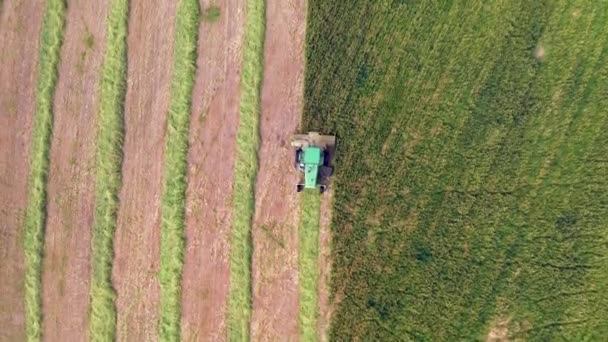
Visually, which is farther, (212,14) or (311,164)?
(212,14)

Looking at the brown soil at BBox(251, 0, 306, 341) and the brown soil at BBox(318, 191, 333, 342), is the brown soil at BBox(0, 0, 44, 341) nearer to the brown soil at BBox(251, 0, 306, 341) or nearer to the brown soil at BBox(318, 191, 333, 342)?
the brown soil at BBox(251, 0, 306, 341)

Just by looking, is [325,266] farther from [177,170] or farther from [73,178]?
[73,178]

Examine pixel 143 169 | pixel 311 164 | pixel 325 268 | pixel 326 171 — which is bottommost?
pixel 325 268

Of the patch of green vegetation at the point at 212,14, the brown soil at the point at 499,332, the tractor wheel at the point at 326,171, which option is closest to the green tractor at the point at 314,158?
the tractor wheel at the point at 326,171

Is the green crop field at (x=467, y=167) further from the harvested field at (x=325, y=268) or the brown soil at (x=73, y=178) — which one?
the brown soil at (x=73, y=178)

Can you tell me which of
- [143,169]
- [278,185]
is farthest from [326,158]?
[143,169]

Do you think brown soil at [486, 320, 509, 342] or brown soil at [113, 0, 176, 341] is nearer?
brown soil at [486, 320, 509, 342]

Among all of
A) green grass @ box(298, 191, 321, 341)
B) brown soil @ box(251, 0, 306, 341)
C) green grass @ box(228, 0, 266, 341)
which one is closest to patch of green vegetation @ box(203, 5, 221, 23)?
green grass @ box(228, 0, 266, 341)
